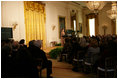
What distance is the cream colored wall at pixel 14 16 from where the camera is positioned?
8156mm

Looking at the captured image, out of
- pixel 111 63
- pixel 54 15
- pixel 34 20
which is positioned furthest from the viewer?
pixel 54 15

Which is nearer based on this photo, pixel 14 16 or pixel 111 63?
pixel 111 63

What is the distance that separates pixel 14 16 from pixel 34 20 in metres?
1.95

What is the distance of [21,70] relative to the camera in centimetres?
→ 341

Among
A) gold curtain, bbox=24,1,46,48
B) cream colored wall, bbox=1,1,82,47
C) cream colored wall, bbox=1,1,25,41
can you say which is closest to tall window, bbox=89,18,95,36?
cream colored wall, bbox=1,1,82,47

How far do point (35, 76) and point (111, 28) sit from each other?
14055mm

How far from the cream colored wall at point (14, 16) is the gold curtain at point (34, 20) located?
433mm

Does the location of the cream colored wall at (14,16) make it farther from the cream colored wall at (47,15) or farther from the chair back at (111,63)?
the chair back at (111,63)

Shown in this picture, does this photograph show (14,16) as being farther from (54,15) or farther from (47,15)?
(54,15)

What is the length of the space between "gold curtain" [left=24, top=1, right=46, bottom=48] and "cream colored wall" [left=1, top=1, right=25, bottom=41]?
0.43 metres

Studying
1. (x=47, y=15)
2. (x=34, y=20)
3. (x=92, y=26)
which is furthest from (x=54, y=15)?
(x=92, y=26)

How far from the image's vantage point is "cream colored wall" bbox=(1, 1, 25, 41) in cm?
816

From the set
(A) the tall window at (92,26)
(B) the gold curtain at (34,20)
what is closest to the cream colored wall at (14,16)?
(B) the gold curtain at (34,20)

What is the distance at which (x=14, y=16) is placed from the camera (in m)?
8.81
